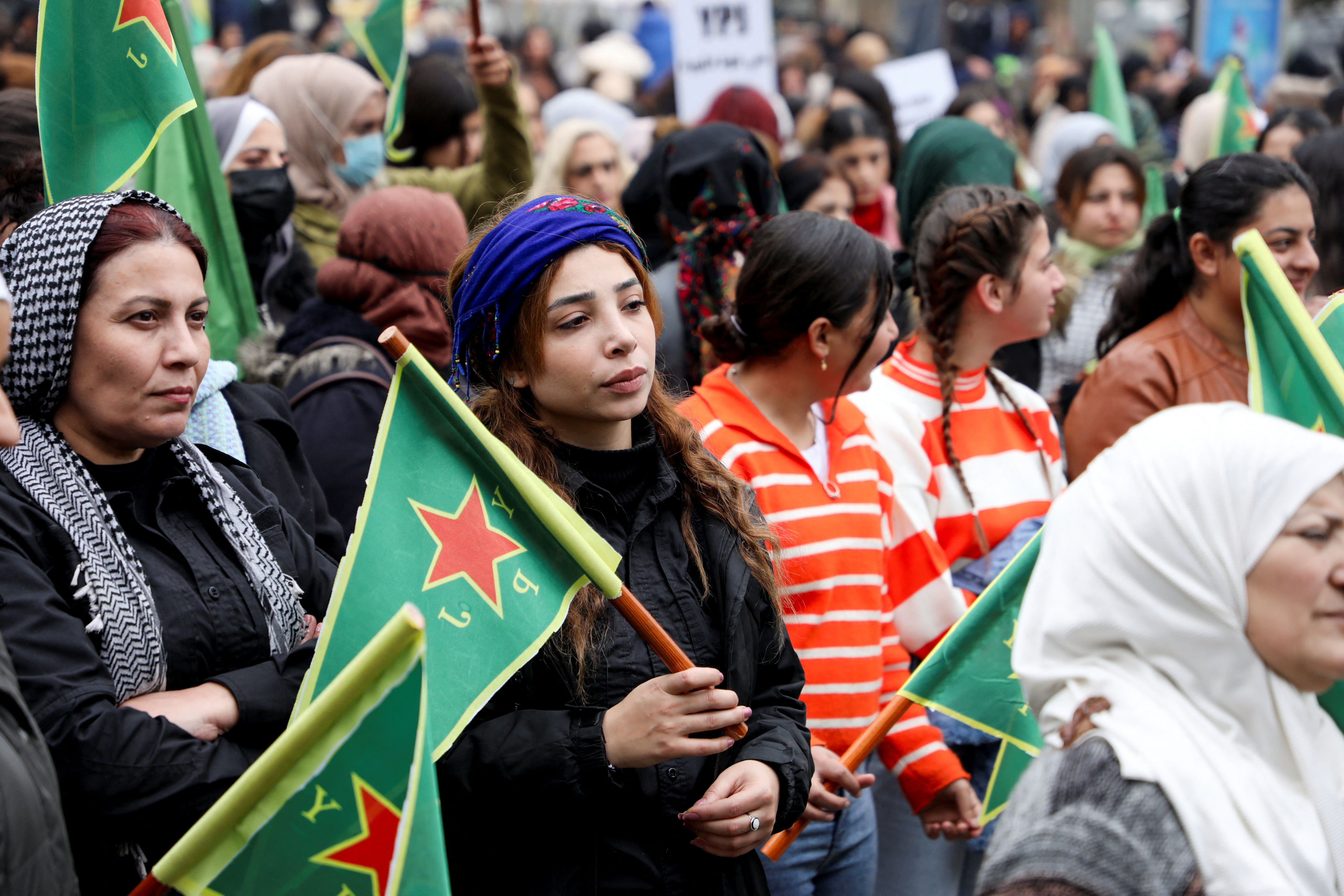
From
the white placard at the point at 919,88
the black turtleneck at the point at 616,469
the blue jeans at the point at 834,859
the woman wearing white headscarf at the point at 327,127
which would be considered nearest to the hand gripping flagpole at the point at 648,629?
the black turtleneck at the point at 616,469

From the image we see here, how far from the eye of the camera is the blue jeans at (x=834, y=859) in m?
2.94

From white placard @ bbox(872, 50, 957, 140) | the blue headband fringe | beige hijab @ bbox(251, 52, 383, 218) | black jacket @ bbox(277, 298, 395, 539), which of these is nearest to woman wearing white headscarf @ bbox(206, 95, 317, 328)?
beige hijab @ bbox(251, 52, 383, 218)

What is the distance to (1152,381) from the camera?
3.62 m

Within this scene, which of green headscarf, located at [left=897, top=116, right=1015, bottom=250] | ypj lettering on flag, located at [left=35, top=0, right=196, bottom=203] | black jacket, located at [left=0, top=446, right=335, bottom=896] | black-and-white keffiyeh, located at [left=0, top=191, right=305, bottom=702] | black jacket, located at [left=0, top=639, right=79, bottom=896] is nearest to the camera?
black jacket, located at [left=0, top=639, right=79, bottom=896]

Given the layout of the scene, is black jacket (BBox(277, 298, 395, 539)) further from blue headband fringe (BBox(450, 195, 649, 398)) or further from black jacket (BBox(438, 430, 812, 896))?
black jacket (BBox(438, 430, 812, 896))

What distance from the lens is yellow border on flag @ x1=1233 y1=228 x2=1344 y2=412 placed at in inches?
95.7

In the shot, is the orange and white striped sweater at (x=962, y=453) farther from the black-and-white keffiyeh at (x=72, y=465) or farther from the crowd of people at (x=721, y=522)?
the black-and-white keffiyeh at (x=72, y=465)

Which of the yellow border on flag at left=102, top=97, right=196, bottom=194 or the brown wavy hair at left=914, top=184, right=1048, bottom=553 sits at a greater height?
the yellow border on flag at left=102, top=97, right=196, bottom=194

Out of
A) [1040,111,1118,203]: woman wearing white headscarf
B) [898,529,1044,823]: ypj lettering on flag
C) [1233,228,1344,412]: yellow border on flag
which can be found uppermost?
[1233,228,1344,412]: yellow border on flag

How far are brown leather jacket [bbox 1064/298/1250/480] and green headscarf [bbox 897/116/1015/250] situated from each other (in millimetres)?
1756

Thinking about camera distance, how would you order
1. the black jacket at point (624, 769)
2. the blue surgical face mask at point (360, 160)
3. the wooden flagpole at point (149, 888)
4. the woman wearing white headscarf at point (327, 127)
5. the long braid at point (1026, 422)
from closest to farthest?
the wooden flagpole at point (149, 888), the black jacket at point (624, 769), the long braid at point (1026, 422), the woman wearing white headscarf at point (327, 127), the blue surgical face mask at point (360, 160)

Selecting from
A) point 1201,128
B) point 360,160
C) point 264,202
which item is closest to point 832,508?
point 264,202

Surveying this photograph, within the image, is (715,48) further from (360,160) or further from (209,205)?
(209,205)

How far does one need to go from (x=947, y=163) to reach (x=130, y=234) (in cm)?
394
